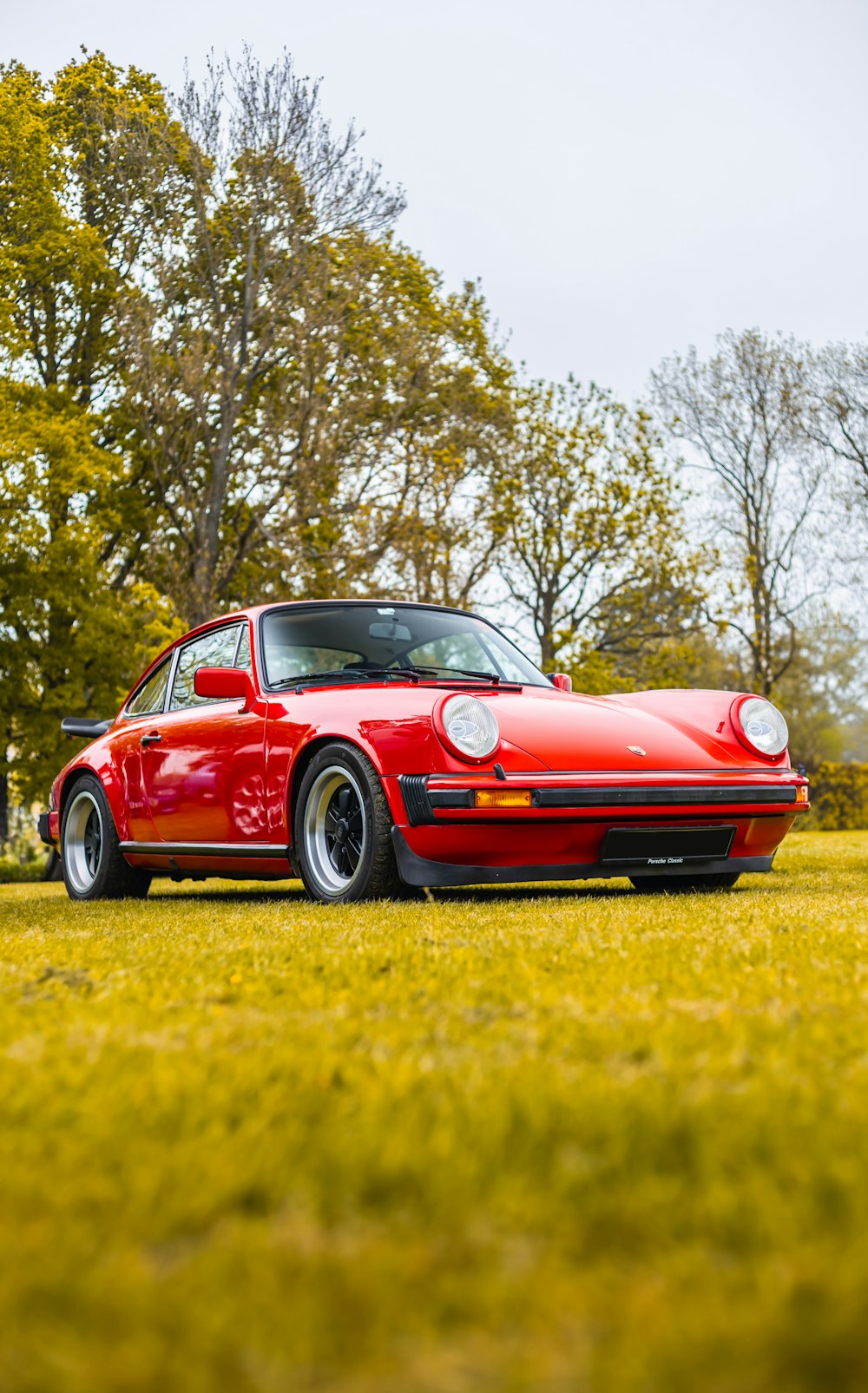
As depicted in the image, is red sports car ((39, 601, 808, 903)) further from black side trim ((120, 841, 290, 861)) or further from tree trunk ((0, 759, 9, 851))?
tree trunk ((0, 759, 9, 851))

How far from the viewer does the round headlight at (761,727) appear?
6.95 metres

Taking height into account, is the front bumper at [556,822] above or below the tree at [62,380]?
below

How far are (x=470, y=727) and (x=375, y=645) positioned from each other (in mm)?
1694

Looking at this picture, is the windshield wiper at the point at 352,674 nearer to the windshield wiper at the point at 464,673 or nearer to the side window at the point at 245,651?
the windshield wiper at the point at 464,673

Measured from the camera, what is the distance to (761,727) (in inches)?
277

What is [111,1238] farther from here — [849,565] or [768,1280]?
[849,565]

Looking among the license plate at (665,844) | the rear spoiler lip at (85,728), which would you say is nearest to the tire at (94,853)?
the rear spoiler lip at (85,728)

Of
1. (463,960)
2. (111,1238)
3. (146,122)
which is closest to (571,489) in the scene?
(146,122)

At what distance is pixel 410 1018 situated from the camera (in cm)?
273

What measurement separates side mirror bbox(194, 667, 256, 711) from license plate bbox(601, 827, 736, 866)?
6.92 ft

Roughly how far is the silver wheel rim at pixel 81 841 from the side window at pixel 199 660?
1200 millimetres

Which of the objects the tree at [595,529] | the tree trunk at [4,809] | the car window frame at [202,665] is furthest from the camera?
the tree trunk at [4,809]

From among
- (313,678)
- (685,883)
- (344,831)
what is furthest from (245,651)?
(685,883)

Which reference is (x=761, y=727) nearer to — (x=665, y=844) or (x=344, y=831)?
(x=665, y=844)
